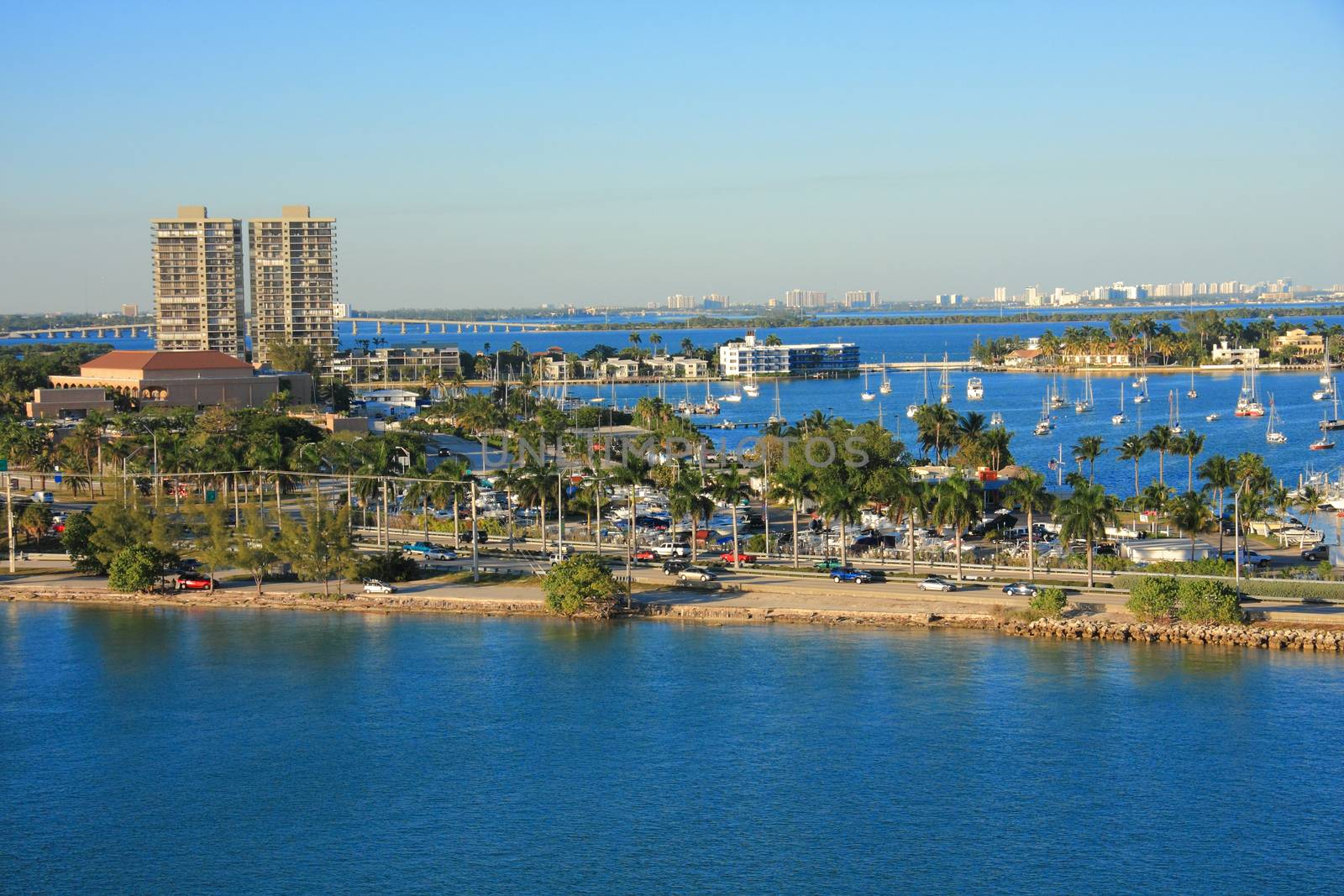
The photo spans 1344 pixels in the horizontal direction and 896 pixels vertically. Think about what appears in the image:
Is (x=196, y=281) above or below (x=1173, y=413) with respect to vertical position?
above

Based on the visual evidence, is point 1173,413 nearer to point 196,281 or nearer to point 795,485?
point 795,485

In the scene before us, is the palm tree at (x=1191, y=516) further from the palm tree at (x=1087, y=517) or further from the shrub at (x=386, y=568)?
the shrub at (x=386, y=568)

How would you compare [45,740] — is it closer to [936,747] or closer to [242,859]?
[242,859]

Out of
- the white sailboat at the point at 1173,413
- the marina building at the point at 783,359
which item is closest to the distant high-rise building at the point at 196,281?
the marina building at the point at 783,359

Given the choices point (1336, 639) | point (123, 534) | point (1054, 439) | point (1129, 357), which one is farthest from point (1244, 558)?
point (1129, 357)

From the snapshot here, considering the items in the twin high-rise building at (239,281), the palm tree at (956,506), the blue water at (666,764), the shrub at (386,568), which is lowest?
the blue water at (666,764)

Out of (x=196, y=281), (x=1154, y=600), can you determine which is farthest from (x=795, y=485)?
(x=196, y=281)
